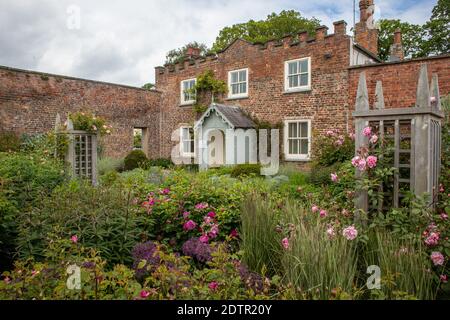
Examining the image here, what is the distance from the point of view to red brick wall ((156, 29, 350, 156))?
531 inches

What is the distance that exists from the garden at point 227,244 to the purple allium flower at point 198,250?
0.5 inches

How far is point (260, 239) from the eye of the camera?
350 centimetres

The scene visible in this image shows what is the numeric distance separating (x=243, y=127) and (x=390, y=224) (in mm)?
12141

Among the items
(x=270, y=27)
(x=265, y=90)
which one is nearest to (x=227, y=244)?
(x=265, y=90)

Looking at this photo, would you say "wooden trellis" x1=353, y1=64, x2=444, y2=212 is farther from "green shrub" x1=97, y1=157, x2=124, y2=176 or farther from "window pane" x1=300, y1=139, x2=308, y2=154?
"green shrub" x1=97, y1=157, x2=124, y2=176

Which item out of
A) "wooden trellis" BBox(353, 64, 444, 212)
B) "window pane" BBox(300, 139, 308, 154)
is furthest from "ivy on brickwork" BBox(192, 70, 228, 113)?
"wooden trellis" BBox(353, 64, 444, 212)

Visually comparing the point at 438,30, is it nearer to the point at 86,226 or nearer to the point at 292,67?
the point at 292,67

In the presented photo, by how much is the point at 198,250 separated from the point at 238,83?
47.4ft

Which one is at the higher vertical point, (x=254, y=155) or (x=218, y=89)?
(x=218, y=89)

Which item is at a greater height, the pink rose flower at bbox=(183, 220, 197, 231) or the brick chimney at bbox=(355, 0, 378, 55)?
the brick chimney at bbox=(355, 0, 378, 55)

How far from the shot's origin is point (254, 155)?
15344 millimetres

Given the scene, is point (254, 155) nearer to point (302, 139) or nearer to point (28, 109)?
point (302, 139)

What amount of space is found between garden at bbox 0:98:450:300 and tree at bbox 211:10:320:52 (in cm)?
2899
